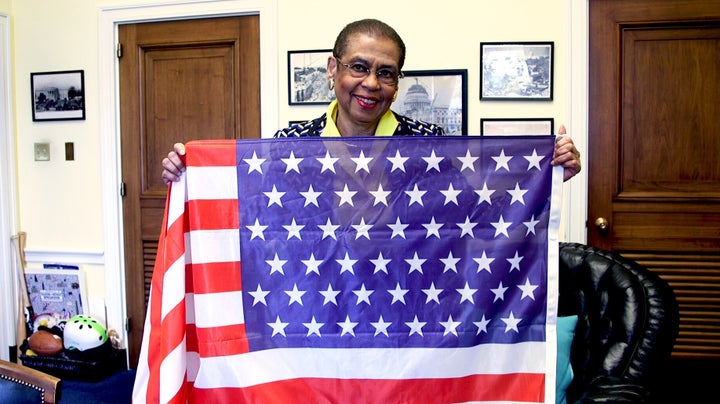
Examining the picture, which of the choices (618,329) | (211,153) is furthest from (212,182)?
(618,329)

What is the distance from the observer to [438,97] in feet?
8.63

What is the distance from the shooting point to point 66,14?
3.04 m

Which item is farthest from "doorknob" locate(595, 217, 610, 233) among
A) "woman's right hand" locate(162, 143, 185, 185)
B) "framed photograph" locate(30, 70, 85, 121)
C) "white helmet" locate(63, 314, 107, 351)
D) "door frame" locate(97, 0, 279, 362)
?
"framed photograph" locate(30, 70, 85, 121)

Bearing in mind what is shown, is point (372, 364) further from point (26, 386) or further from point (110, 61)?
point (110, 61)

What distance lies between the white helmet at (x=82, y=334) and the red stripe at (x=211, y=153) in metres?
2.03

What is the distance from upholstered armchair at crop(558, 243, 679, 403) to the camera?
1311 mm

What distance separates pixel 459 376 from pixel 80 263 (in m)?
2.68

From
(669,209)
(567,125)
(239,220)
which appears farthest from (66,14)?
(669,209)

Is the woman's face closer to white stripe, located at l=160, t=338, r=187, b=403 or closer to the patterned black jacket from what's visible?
the patterned black jacket

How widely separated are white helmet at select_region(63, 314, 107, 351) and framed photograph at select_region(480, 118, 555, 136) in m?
2.50

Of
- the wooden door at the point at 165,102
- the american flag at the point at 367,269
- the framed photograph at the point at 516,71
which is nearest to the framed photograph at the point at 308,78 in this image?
the wooden door at the point at 165,102

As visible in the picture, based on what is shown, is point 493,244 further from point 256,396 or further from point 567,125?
point 567,125

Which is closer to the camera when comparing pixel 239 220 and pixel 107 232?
pixel 239 220

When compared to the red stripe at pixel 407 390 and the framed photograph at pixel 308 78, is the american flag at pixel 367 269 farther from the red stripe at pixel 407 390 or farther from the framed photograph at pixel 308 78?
the framed photograph at pixel 308 78
